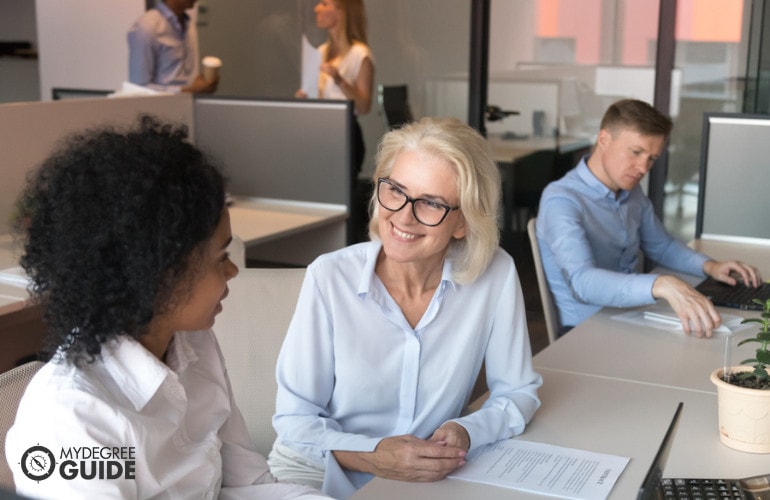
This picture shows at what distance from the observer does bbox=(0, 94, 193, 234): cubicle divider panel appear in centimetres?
325

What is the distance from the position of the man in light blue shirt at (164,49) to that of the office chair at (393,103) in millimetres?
990

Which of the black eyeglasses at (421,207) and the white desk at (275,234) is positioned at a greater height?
the black eyeglasses at (421,207)

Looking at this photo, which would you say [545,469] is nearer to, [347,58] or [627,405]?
[627,405]

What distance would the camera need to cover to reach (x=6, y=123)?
326 cm

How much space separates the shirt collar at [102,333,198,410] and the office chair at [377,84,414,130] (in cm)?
403

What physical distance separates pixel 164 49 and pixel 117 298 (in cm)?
375

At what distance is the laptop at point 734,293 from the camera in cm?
241

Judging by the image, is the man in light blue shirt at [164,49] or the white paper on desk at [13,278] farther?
the man in light blue shirt at [164,49]

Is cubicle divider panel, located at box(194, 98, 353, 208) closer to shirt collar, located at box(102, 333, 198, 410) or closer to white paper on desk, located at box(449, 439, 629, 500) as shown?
white paper on desk, located at box(449, 439, 629, 500)

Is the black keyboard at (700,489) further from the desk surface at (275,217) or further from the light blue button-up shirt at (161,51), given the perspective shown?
the light blue button-up shirt at (161,51)

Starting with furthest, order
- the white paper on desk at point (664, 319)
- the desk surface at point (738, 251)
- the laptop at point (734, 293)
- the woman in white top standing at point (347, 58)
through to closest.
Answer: the woman in white top standing at point (347, 58) → the desk surface at point (738, 251) → the laptop at point (734, 293) → the white paper on desk at point (664, 319)

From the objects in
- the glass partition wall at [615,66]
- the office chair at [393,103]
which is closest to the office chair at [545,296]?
the glass partition wall at [615,66]

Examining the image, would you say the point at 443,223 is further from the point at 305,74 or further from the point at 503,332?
the point at 305,74

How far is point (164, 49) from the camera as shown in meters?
4.61
